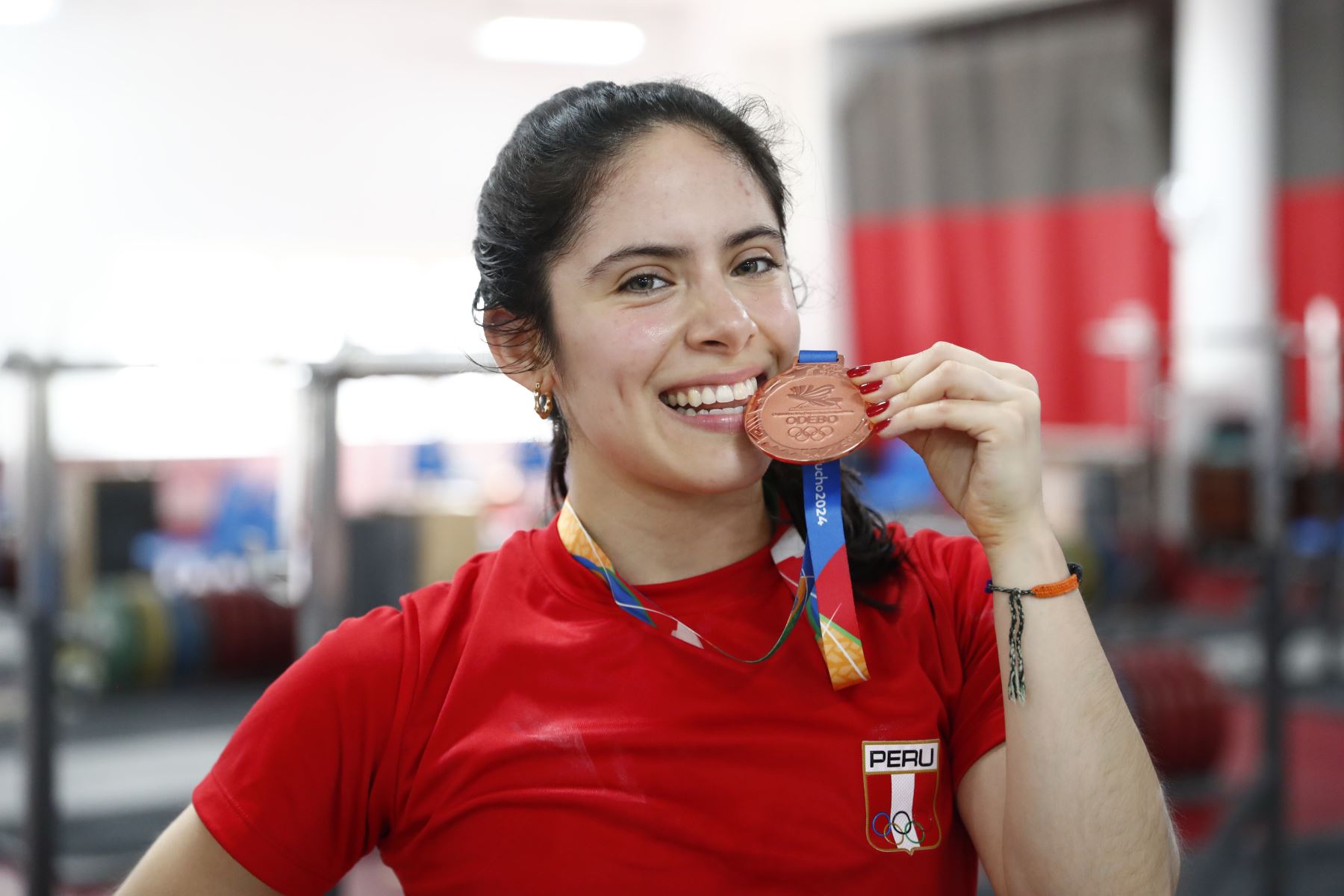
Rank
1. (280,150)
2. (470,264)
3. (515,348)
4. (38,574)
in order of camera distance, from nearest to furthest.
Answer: (515,348) → (38,574) → (470,264) → (280,150)

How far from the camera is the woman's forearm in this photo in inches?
39.3

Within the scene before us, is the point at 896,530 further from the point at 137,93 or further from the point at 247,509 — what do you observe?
the point at 137,93

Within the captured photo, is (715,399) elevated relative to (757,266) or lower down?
lower down

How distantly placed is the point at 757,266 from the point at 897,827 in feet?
1.65

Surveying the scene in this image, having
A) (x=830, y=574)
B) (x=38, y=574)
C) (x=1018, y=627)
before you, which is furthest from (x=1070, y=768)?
(x=38, y=574)

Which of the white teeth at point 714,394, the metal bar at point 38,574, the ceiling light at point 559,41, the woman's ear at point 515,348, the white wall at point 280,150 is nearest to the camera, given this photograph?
the white teeth at point 714,394

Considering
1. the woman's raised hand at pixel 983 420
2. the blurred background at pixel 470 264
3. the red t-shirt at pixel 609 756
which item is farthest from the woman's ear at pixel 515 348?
the blurred background at pixel 470 264

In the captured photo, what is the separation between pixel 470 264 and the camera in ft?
15.9

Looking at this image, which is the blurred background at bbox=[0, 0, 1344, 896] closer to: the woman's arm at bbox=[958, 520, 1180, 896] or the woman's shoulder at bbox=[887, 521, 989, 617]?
the woman's shoulder at bbox=[887, 521, 989, 617]

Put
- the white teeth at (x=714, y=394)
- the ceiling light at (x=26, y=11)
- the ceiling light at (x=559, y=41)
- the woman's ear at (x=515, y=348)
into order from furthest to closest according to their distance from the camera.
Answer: the ceiling light at (x=559, y=41) < the ceiling light at (x=26, y=11) < the woman's ear at (x=515, y=348) < the white teeth at (x=714, y=394)

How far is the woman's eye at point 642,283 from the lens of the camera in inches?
43.9

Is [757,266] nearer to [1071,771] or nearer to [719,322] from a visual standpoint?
[719,322]

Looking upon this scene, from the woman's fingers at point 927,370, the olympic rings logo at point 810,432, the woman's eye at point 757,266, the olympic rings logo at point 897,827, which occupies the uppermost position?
the woman's eye at point 757,266

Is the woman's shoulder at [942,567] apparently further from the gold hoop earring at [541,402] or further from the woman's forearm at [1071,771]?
the gold hoop earring at [541,402]
